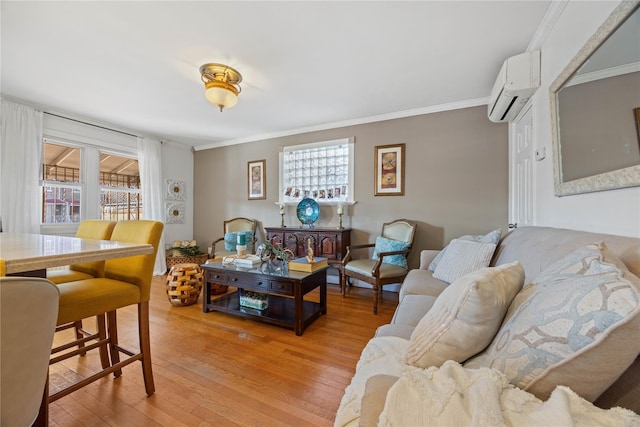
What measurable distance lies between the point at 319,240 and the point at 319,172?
3.61ft

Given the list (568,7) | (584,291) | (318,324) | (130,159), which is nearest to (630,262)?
(584,291)

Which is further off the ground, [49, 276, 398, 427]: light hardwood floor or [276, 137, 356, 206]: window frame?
[276, 137, 356, 206]: window frame

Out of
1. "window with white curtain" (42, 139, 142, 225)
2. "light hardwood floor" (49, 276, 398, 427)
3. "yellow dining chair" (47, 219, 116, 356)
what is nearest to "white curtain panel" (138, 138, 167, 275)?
"window with white curtain" (42, 139, 142, 225)

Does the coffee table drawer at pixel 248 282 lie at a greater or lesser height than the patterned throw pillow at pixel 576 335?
lesser

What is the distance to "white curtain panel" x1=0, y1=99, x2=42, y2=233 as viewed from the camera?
8.95 ft

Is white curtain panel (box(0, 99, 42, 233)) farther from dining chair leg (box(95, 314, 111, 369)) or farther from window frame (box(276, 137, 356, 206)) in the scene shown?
window frame (box(276, 137, 356, 206))

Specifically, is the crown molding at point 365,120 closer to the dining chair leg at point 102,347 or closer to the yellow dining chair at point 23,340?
the dining chair leg at point 102,347

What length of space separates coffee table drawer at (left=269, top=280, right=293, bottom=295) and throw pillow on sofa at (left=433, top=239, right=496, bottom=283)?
1214mm

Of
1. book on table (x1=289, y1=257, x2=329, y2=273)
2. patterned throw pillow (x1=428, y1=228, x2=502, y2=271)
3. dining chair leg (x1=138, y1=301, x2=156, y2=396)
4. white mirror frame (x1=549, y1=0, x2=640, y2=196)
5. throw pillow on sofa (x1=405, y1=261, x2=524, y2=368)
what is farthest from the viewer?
book on table (x1=289, y1=257, x2=329, y2=273)

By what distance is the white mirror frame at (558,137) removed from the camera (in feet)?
3.12

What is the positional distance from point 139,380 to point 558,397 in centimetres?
201

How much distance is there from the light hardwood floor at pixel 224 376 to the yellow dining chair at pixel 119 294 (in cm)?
16

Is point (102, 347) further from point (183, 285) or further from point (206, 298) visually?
point (183, 285)

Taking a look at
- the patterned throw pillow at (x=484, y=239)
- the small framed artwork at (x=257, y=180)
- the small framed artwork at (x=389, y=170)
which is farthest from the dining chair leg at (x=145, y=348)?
the small framed artwork at (x=257, y=180)
